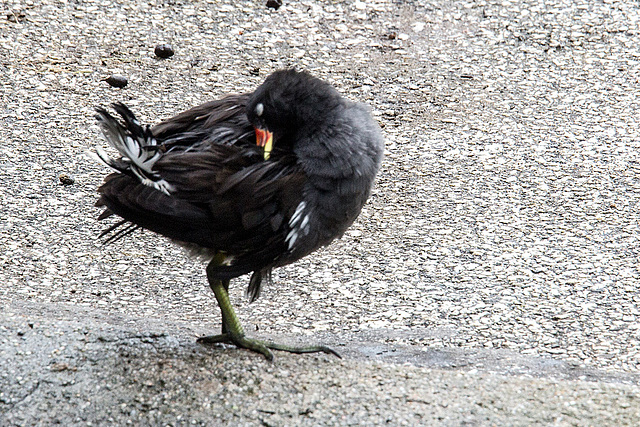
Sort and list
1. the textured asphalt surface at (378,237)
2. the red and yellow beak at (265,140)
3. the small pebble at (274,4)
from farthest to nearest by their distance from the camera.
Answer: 1. the small pebble at (274,4)
2. the red and yellow beak at (265,140)
3. the textured asphalt surface at (378,237)

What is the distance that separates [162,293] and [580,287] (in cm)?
211

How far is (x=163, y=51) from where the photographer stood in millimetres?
6004

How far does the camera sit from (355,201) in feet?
11.1

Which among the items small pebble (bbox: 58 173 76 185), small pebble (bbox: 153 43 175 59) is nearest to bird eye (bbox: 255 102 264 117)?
small pebble (bbox: 58 173 76 185)

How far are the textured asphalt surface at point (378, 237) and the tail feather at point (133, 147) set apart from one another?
2.18 feet

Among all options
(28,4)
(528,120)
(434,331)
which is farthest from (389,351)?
(28,4)

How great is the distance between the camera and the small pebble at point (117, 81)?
5680mm

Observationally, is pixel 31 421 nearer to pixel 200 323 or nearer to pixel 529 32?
pixel 200 323

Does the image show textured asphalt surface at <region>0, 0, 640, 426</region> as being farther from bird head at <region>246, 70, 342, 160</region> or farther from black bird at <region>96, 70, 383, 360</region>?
bird head at <region>246, 70, 342, 160</region>

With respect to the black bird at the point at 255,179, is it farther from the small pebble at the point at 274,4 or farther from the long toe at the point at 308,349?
the small pebble at the point at 274,4

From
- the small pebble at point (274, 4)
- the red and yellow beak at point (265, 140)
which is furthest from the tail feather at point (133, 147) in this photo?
the small pebble at point (274, 4)

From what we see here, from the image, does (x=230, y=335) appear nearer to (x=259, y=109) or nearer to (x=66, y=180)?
(x=259, y=109)

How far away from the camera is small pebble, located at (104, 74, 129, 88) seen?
18.6 ft

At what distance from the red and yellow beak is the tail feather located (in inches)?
15.6
